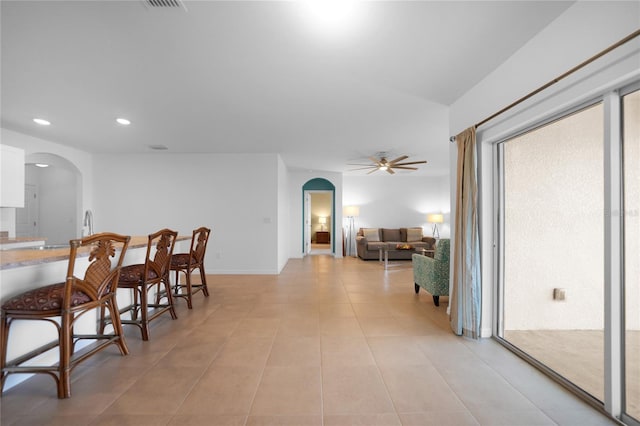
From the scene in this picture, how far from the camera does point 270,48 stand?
2291mm

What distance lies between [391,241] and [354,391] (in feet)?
23.7

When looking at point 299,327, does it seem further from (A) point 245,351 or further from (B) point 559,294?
(B) point 559,294

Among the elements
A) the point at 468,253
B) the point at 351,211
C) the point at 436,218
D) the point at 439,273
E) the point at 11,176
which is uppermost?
the point at 11,176

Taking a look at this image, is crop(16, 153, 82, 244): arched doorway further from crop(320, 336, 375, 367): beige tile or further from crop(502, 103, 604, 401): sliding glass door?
crop(502, 103, 604, 401): sliding glass door

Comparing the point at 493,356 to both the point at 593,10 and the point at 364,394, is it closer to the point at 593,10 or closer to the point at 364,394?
the point at 364,394

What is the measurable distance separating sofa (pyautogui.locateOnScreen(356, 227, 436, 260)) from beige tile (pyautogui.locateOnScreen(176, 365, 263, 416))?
5987 mm

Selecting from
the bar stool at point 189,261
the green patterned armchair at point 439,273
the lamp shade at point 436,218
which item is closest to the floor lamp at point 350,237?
the lamp shade at point 436,218

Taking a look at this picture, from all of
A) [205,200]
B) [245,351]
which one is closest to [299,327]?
[245,351]

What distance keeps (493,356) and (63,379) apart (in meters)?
3.10

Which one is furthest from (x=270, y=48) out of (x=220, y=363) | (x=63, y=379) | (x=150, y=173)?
(x=150, y=173)

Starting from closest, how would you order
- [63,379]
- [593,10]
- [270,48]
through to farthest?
[593,10]
[63,379]
[270,48]

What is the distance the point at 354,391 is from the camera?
1.93 meters

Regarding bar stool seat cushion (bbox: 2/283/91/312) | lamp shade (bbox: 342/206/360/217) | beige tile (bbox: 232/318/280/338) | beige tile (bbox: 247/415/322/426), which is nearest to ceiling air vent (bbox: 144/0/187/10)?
bar stool seat cushion (bbox: 2/283/91/312)

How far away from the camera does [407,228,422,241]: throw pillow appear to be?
345 inches
